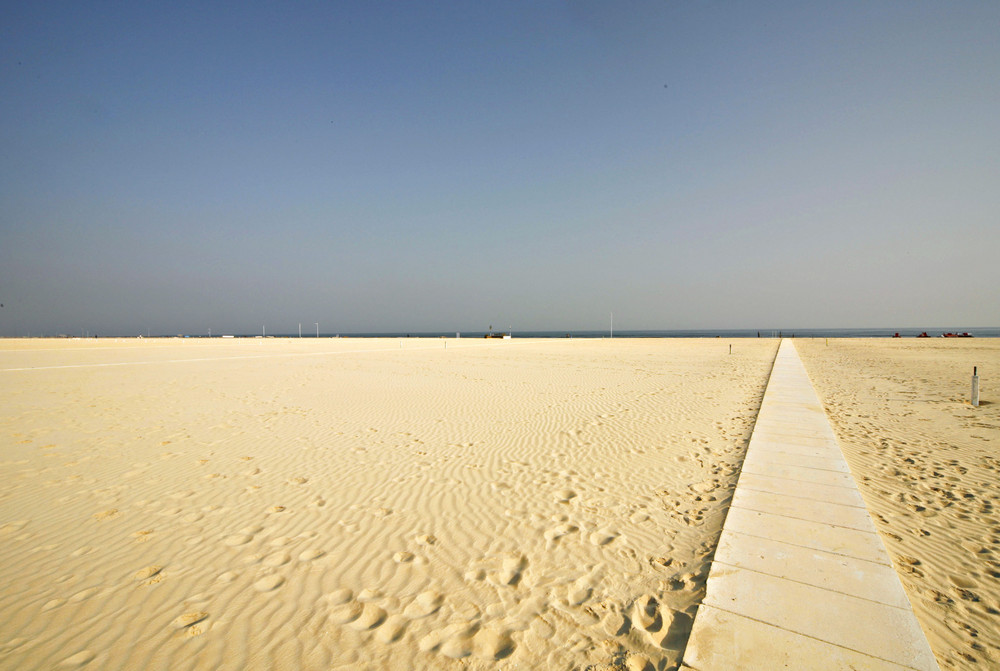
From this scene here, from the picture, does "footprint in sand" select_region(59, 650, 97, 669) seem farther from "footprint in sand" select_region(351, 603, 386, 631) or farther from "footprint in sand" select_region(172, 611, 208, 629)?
"footprint in sand" select_region(351, 603, 386, 631)

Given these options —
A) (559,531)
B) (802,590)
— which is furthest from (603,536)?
(802,590)

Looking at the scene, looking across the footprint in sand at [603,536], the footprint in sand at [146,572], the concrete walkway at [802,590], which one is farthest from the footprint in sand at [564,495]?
the footprint in sand at [146,572]

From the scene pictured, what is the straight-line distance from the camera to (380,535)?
4.49m

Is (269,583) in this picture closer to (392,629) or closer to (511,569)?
(392,629)

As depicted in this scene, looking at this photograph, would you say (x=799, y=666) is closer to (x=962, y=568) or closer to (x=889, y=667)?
(x=889, y=667)

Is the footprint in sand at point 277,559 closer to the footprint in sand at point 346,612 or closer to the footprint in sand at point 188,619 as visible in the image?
the footprint in sand at point 188,619

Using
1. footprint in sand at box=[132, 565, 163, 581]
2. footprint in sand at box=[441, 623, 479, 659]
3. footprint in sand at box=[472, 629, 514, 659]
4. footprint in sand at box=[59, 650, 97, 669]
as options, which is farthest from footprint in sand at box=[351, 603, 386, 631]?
footprint in sand at box=[132, 565, 163, 581]

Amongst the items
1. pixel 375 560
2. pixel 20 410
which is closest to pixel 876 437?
pixel 375 560

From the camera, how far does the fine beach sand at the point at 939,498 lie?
3.14 metres

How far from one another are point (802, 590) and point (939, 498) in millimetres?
3882

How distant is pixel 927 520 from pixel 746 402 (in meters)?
7.42

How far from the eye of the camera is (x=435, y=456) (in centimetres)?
718

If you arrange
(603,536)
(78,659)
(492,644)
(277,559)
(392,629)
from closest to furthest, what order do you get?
(78,659) < (492,644) < (392,629) < (277,559) < (603,536)

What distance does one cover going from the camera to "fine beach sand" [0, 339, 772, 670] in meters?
2.99
